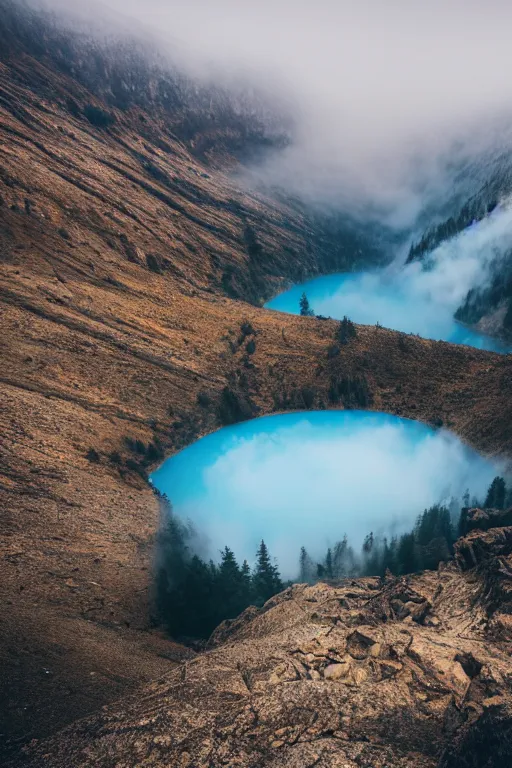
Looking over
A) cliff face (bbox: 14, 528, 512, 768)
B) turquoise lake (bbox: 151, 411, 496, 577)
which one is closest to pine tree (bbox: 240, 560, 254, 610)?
turquoise lake (bbox: 151, 411, 496, 577)

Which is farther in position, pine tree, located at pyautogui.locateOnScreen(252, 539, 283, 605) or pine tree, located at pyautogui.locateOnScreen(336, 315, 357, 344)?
pine tree, located at pyautogui.locateOnScreen(336, 315, 357, 344)

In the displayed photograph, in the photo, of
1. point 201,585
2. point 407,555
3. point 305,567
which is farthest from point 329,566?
point 201,585

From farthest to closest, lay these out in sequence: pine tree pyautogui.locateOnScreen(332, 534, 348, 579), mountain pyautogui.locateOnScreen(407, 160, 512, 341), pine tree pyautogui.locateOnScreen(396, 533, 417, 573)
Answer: mountain pyautogui.locateOnScreen(407, 160, 512, 341) < pine tree pyautogui.locateOnScreen(332, 534, 348, 579) < pine tree pyautogui.locateOnScreen(396, 533, 417, 573)

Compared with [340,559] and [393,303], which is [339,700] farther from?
[393,303]

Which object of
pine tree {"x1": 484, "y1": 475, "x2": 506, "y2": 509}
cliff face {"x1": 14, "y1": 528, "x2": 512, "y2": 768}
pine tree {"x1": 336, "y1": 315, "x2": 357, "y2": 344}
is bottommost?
cliff face {"x1": 14, "y1": 528, "x2": 512, "y2": 768}

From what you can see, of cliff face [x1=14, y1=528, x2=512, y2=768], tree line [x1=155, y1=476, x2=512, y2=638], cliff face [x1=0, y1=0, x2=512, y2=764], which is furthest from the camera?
tree line [x1=155, y1=476, x2=512, y2=638]

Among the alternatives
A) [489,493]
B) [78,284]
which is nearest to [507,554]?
[489,493]

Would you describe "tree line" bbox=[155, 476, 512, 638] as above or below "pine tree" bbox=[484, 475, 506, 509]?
below

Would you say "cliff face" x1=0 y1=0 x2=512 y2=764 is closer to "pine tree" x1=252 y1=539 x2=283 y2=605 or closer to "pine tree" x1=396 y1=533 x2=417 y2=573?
"pine tree" x1=252 y1=539 x2=283 y2=605
